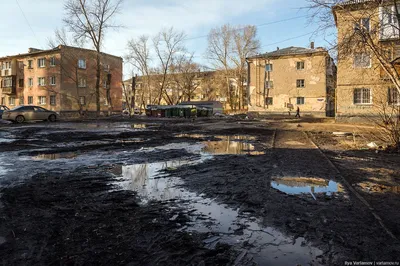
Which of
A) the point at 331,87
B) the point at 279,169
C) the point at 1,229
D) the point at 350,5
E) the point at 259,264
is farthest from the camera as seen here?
the point at 331,87

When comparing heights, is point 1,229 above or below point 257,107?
below

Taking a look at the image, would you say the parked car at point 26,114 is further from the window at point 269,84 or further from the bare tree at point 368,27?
the window at point 269,84

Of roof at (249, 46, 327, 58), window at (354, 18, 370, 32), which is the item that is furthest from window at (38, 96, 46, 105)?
window at (354, 18, 370, 32)

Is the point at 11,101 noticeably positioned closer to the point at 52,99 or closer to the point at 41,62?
the point at 41,62

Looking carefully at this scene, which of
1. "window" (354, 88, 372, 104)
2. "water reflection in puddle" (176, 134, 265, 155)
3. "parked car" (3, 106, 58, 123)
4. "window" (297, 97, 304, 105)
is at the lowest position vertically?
"water reflection in puddle" (176, 134, 265, 155)

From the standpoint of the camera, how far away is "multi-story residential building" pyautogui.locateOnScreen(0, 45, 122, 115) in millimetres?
41312

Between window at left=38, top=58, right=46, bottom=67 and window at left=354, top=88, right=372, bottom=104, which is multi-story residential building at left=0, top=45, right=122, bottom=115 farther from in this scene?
window at left=354, top=88, right=372, bottom=104

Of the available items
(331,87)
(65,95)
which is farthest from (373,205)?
(65,95)

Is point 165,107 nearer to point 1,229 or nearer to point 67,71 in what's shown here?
point 67,71

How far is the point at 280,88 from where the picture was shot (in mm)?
41375

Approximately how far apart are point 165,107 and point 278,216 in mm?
40303

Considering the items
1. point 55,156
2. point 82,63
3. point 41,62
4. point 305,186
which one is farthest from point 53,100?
point 305,186

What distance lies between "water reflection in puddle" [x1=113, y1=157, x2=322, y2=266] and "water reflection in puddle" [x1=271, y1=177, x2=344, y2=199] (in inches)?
54.8

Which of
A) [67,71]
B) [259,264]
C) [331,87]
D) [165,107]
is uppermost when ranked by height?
[67,71]
